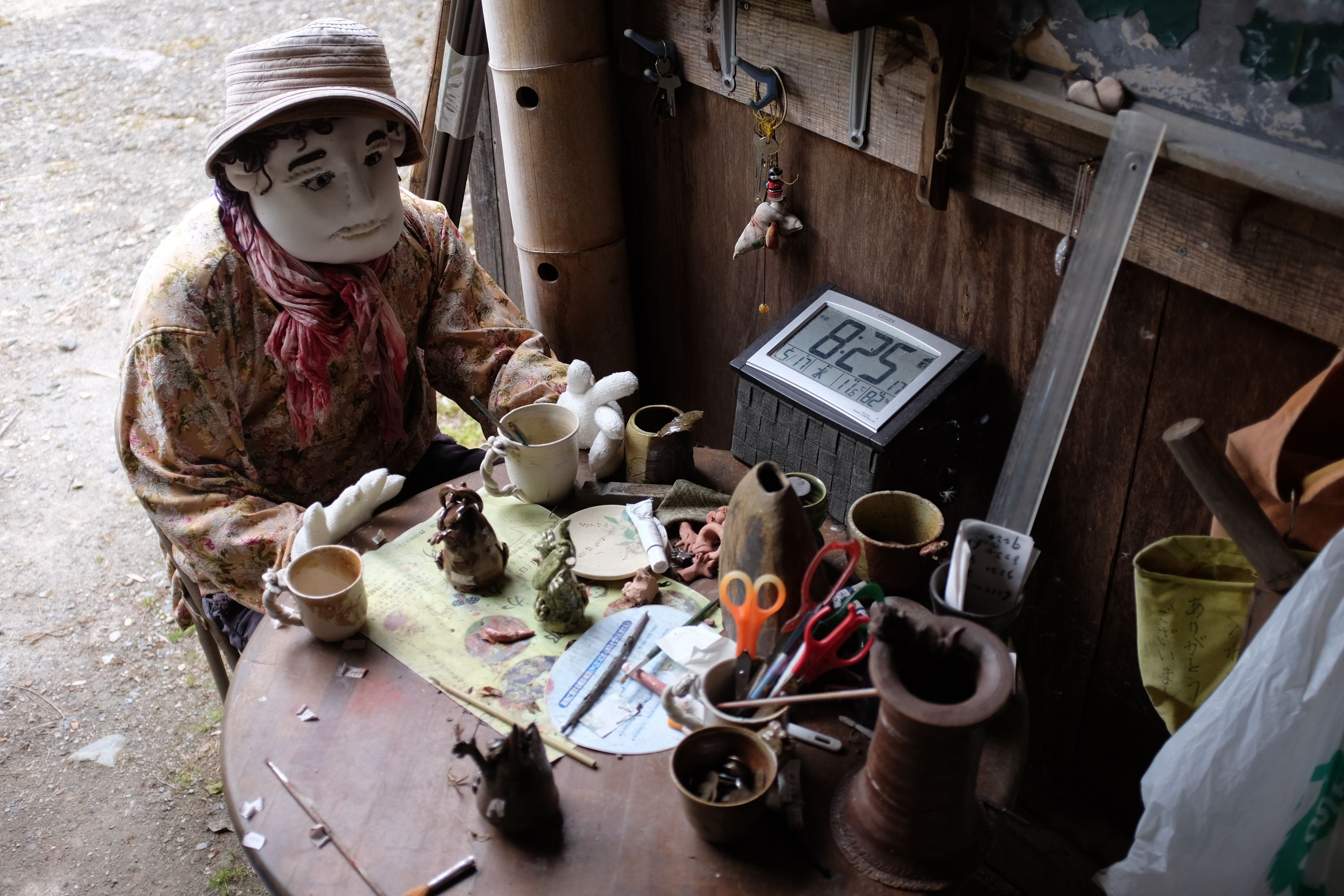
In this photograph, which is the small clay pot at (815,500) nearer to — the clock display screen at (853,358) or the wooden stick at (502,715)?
the clock display screen at (853,358)

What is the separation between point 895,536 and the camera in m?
1.56

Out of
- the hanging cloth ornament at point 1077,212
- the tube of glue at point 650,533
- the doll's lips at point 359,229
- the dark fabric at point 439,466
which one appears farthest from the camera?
the dark fabric at point 439,466

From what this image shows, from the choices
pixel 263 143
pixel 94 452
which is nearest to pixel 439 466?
pixel 263 143

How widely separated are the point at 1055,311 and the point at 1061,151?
22 cm

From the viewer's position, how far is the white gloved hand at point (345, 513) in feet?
5.50

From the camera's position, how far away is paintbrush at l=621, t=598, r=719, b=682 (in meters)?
1.44

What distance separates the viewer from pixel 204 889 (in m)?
2.32

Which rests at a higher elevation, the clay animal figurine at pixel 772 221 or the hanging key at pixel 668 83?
the hanging key at pixel 668 83

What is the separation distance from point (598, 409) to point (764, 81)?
0.67 metres

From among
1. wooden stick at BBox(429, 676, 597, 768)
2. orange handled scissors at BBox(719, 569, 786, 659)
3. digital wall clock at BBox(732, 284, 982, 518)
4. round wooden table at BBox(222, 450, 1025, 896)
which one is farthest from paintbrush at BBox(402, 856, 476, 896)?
digital wall clock at BBox(732, 284, 982, 518)

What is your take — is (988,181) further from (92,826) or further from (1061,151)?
(92,826)

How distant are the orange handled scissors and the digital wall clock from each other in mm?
412

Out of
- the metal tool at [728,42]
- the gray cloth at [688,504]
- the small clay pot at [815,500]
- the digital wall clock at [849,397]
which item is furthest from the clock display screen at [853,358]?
the metal tool at [728,42]

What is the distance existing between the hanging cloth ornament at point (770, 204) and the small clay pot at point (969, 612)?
871mm
